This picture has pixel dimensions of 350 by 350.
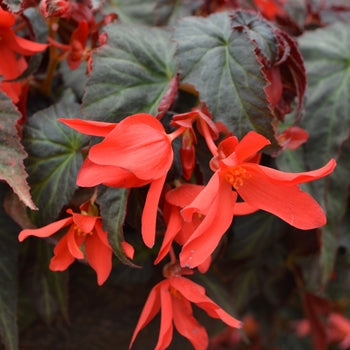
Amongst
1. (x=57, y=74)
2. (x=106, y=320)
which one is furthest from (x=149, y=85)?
(x=106, y=320)

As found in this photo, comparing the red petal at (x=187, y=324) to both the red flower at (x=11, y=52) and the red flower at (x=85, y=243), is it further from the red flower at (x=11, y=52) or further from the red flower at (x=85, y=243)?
the red flower at (x=11, y=52)

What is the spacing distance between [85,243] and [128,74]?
0.55 feet

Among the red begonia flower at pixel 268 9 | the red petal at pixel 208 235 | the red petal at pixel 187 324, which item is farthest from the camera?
the red begonia flower at pixel 268 9

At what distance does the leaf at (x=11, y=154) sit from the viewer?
50 cm

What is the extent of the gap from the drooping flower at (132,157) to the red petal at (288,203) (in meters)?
0.07

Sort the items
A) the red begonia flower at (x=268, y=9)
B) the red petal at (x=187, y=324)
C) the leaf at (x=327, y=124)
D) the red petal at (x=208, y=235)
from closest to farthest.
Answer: the red petal at (x=208, y=235), the red petal at (x=187, y=324), the leaf at (x=327, y=124), the red begonia flower at (x=268, y=9)

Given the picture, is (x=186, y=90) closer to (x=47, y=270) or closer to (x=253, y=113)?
(x=253, y=113)

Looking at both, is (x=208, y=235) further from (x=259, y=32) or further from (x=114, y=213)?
(x=259, y=32)

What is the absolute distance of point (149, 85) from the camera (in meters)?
0.60

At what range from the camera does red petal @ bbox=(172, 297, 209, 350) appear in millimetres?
547

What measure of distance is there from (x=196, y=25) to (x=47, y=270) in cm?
30

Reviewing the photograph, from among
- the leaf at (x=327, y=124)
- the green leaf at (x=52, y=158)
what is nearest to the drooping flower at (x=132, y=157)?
the green leaf at (x=52, y=158)

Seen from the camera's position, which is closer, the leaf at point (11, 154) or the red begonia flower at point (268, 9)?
the leaf at point (11, 154)

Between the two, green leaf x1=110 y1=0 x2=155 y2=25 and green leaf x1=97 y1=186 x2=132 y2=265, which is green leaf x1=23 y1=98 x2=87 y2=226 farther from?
green leaf x1=110 y1=0 x2=155 y2=25
